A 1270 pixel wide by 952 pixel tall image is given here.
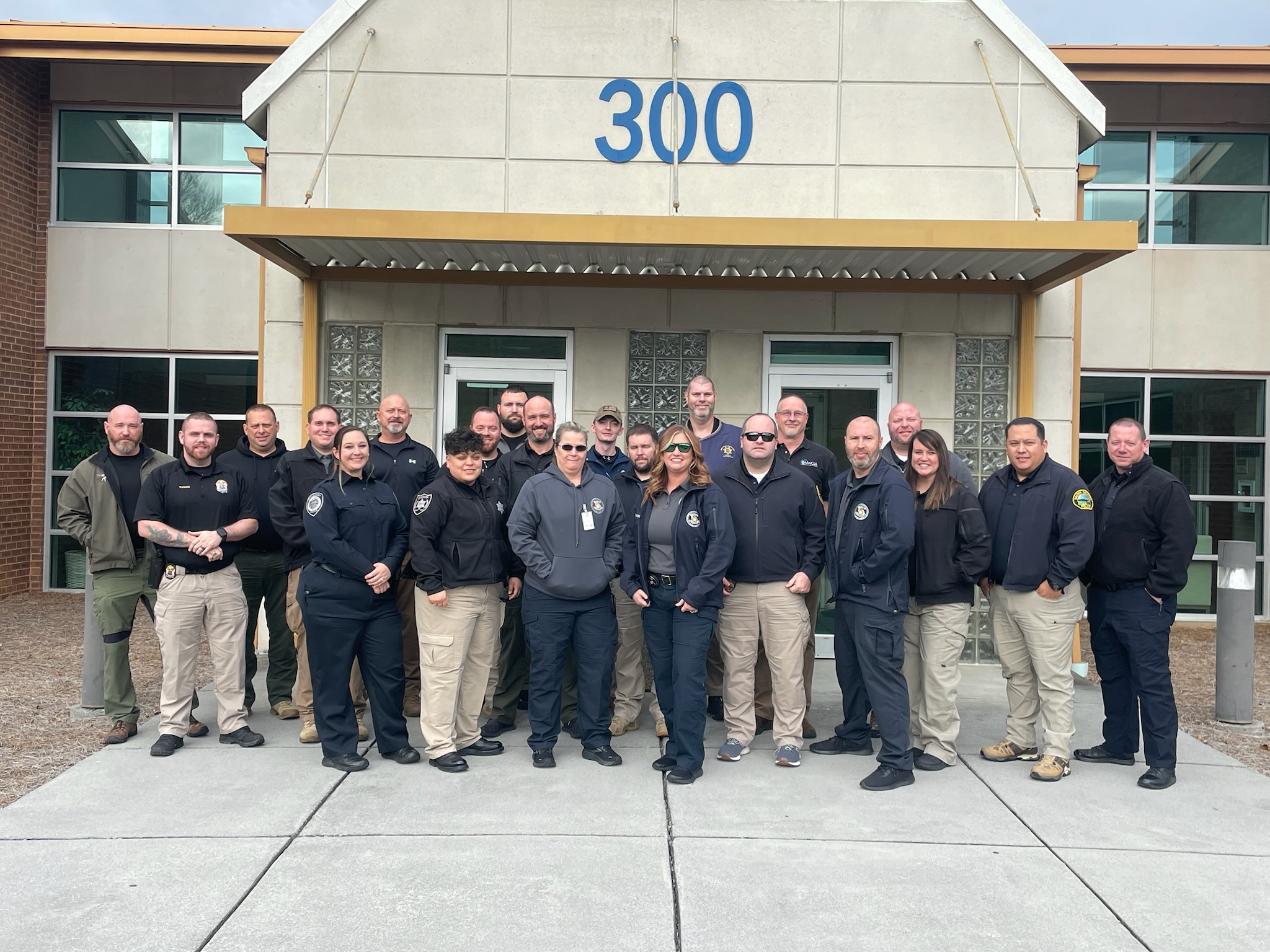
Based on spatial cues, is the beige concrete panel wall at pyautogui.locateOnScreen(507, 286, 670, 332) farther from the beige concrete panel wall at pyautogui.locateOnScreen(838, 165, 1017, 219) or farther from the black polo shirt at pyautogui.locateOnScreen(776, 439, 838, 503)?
the black polo shirt at pyautogui.locateOnScreen(776, 439, 838, 503)

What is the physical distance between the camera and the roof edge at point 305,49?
845 centimetres

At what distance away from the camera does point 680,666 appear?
5488mm

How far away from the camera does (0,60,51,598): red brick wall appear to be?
12.0 meters

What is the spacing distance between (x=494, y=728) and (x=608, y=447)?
192 cm

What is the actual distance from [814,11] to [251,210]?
503cm

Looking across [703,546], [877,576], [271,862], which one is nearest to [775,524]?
[703,546]

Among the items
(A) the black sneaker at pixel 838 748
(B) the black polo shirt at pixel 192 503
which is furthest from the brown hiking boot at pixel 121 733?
(A) the black sneaker at pixel 838 748

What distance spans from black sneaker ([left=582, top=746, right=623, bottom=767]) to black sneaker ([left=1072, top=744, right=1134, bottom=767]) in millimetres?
2772

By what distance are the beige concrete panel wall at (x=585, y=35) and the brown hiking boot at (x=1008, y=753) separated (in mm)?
6180

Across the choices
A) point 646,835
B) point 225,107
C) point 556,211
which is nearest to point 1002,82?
point 556,211

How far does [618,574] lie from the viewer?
5.89 metres

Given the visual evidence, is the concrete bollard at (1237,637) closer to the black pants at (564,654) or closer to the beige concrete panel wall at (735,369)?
the beige concrete panel wall at (735,369)

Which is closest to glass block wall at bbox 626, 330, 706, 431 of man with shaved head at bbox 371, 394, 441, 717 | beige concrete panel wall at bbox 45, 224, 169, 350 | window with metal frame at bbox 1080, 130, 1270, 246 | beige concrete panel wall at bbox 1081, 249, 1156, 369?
man with shaved head at bbox 371, 394, 441, 717

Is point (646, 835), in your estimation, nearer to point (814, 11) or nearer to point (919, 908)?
point (919, 908)
